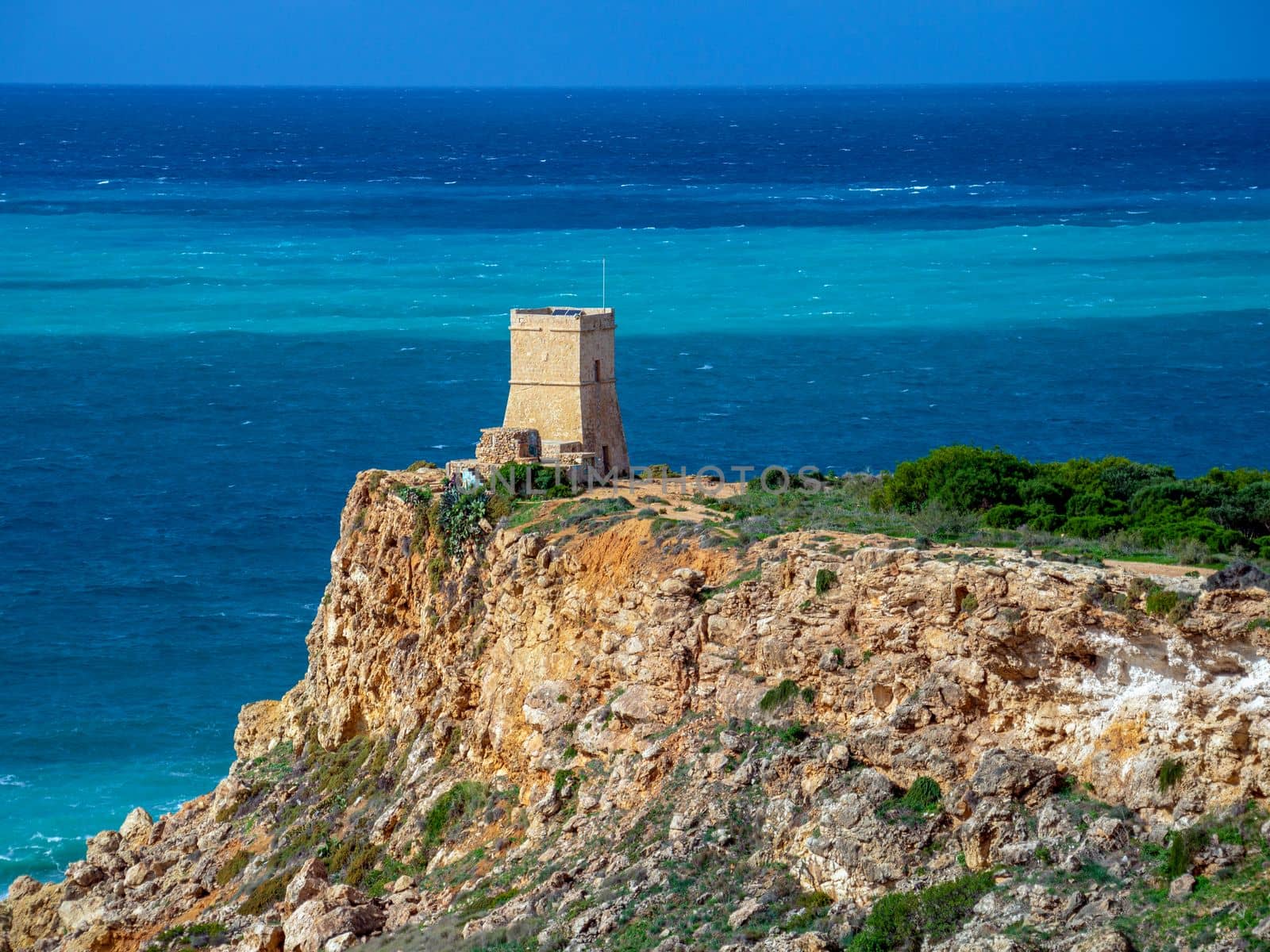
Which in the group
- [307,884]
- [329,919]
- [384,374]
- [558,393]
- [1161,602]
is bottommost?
[307,884]

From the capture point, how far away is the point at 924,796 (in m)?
31.2

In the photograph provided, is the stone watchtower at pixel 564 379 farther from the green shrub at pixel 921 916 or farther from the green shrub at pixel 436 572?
the green shrub at pixel 921 916

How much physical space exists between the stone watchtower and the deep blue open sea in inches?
686

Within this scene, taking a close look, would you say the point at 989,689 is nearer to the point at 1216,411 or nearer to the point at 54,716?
the point at 54,716

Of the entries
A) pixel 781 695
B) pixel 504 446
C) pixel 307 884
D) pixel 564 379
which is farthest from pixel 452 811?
pixel 564 379

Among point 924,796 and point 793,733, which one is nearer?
point 924,796

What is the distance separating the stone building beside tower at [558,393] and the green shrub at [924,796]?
592 inches

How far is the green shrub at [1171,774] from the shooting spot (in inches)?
1129

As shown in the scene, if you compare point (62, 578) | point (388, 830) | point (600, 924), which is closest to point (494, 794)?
point (388, 830)

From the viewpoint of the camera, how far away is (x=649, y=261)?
133375 millimetres

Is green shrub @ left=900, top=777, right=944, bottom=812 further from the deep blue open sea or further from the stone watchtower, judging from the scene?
the deep blue open sea

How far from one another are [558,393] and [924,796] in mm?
17077

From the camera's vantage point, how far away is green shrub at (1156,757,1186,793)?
28688 millimetres

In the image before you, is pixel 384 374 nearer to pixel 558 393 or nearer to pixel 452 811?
pixel 558 393
